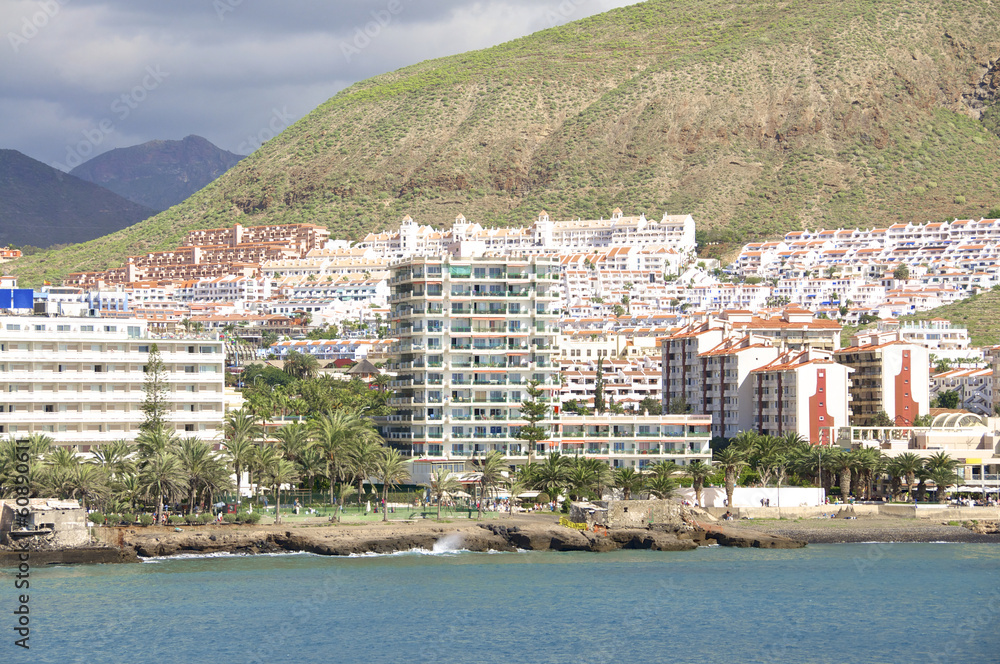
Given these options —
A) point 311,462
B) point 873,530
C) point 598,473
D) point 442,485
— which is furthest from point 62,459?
point 873,530

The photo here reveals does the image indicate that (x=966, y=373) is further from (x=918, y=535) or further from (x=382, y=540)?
(x=382, y=540)

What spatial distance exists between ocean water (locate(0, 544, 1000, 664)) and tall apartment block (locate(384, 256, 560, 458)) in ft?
52.7

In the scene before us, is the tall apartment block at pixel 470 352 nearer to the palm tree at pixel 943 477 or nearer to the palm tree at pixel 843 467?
the palm tree at pixel 843 467

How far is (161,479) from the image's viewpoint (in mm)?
80625

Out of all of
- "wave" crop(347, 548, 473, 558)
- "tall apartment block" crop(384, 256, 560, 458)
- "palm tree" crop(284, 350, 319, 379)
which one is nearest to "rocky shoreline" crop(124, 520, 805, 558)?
"wave" crop(347, 548, 473, 558)

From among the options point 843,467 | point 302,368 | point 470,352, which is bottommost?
point 843,467

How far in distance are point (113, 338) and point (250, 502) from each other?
14.4 meters

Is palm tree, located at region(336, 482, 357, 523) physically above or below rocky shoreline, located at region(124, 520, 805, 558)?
above

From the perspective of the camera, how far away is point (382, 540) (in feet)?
270

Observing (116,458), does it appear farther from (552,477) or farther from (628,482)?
(628,482)

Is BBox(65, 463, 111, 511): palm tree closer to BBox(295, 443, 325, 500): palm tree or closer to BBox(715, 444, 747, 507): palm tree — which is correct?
BBox(295, 443, 325, 500): palm tree

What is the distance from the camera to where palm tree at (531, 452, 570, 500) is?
9300 cm

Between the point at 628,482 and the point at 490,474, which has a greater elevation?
the point at 490,474

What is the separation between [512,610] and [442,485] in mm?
21689
